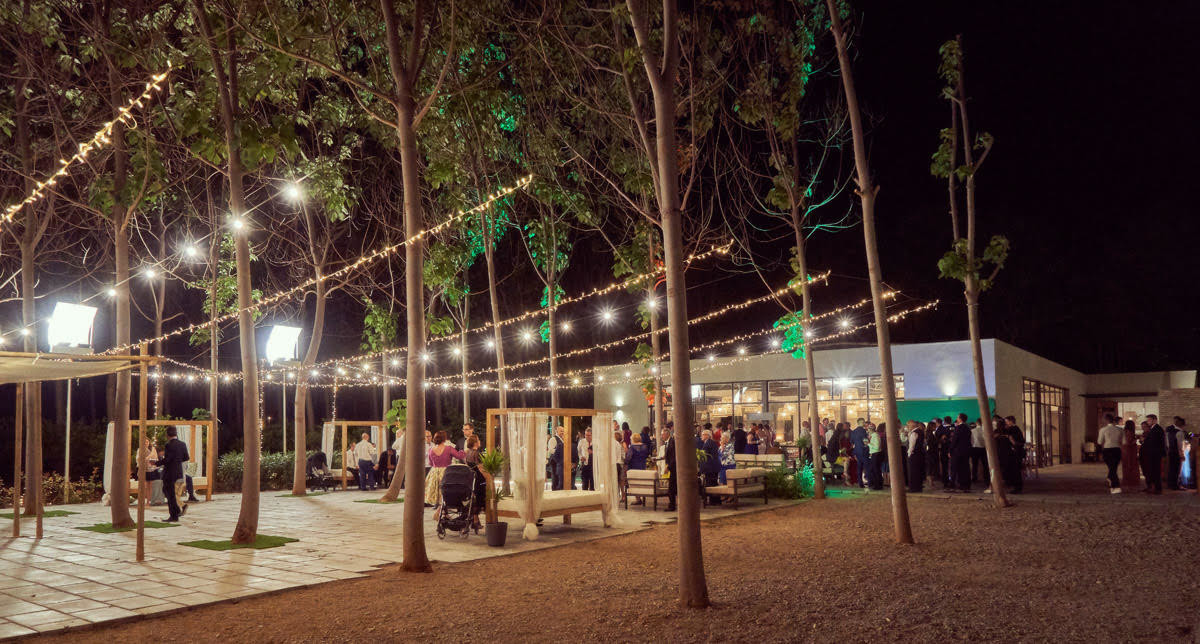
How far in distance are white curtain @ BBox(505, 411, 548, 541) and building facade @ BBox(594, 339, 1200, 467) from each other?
10.7m

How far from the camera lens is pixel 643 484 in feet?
45.3

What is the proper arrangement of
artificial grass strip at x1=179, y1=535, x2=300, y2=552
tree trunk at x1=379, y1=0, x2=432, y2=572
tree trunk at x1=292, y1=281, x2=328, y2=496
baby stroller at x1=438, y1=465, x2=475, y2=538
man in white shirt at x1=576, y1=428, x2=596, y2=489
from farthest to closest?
man in white shirt at x1=576, y1=428, x2=596, y2=489
tree trunk at x1=292, y1=281, x2=328, y2=496
baby stroller at x1=438, y1=465, x2=475, y2=538
artificial grass strip at x1=179, y1=535, x2=300, y2=552
tree trunk at x1=379, y1=0, x2=432, y2=572

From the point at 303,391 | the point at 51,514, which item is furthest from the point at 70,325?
the point at 303,391

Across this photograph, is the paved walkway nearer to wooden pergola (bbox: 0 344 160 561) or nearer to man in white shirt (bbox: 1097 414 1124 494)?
wooden pergola (bbox: 0 344 160 561)

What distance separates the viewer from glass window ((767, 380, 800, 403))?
24.6m

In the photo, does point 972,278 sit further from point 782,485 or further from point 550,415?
point 550,415

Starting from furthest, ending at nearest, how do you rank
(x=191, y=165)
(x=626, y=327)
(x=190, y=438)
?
(x=626, y=327) → (x=190, y=438) → (x=191, y=165)

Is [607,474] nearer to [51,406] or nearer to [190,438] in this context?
[190,438]

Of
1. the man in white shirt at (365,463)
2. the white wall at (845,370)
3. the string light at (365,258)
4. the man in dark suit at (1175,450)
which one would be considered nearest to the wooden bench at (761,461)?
the white wall at (845,370)

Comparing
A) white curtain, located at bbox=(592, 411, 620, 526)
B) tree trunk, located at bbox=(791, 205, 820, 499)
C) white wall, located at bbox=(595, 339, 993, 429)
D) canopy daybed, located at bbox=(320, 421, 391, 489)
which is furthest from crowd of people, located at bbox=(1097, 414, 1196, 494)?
canopy daybed, located at bbox=(320, 421, 391, 489)

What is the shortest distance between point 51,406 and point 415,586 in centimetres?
3281

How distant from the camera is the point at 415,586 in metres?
7.12

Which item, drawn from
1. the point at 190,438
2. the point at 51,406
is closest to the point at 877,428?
the point at 190,438

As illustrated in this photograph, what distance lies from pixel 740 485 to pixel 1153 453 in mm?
8157
